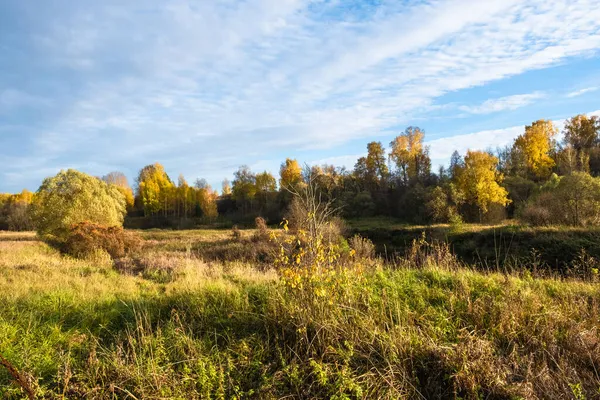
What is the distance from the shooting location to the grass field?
123 inches

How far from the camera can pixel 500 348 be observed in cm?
363

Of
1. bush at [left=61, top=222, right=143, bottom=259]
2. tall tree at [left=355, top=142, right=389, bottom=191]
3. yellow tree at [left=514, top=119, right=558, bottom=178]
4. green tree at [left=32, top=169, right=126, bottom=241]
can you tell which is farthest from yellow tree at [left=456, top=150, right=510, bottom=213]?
green tree at [left=32, top=169, right=126, bottom=241]

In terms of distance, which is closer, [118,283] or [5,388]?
[5,388]

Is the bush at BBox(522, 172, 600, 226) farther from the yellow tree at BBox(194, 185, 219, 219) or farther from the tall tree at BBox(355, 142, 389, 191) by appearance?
the yellow tree at BBox(194, 185, 219, 219)

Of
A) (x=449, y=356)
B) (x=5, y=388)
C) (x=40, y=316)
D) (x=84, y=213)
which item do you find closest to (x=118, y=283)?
(x=40, y=316)

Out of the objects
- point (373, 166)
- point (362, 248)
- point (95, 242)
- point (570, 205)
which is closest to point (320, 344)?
point (362, 248)

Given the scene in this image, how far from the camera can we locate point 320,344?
3.64 metres

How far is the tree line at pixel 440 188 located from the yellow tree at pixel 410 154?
146 mm

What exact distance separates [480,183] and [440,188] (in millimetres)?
3934

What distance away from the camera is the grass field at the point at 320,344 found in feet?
10.2

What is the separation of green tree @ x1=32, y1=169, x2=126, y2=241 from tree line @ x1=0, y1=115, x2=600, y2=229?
287cm

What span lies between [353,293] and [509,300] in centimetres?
204

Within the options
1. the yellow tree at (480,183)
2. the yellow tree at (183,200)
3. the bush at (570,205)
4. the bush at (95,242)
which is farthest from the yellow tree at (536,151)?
the yellow tree at (183,200)

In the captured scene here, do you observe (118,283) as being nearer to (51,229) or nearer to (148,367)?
(148,367)
